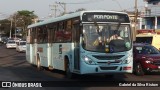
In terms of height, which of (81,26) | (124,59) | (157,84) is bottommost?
(157,84)

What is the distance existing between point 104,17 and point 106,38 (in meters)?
0.95

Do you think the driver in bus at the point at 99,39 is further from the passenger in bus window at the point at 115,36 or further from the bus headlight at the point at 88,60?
the bus headlight at the point at 88,60

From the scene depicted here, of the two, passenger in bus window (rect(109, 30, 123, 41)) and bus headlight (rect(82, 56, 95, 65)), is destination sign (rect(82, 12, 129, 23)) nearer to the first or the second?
passenger in bus window (rect(109, 30, 123, 41))

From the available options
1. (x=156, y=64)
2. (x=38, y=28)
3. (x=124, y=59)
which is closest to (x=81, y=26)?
(x=124, y=59)

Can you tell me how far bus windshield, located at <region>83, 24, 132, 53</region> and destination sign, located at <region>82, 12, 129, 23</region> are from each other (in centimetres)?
25

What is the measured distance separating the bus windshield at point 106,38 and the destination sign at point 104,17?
25 cm

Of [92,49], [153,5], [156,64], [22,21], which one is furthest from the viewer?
[22,21]

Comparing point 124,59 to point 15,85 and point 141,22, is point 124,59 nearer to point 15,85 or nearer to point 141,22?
point 15,85

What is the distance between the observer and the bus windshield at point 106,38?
15375 millimetres

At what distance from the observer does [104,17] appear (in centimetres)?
1592

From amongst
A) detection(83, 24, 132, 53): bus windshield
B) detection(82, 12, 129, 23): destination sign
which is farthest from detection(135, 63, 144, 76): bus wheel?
detection(82, 12, 129, 23): destination sign

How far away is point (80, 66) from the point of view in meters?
15.4

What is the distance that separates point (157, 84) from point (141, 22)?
64011mm

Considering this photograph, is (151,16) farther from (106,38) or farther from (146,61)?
(106,38)
